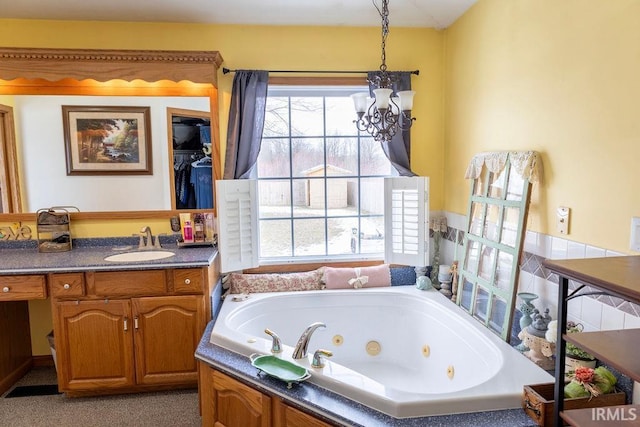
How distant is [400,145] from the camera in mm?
3168

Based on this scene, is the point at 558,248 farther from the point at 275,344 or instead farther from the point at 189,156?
the point at 189,156

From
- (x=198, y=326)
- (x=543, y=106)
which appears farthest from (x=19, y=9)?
(x=543, y=106)

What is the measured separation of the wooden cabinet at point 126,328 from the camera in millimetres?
2611

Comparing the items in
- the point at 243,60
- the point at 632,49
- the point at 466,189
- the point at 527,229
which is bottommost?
the point at 527,229

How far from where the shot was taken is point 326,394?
5.81ft

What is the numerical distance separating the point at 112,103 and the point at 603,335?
122 inches

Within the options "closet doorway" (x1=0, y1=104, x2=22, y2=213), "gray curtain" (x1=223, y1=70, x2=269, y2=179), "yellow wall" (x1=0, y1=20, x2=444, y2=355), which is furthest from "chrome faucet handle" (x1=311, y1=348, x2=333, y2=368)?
"closet doorway" (x1=0, y1=104, x2=22, y2=213)

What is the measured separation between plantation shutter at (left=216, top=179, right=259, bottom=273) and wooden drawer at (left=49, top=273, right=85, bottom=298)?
2.78 feet

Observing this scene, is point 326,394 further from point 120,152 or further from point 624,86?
point 120,152

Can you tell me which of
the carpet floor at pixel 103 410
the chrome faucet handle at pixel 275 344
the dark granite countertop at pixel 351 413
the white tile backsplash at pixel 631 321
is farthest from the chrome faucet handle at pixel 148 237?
the white tile backsplash at pixel 631 321

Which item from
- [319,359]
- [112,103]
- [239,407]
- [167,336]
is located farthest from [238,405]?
[112,103]

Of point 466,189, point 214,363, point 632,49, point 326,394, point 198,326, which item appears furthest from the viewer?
point 466,189

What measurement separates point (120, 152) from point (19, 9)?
1037 mm

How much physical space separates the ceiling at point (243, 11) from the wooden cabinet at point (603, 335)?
2077 millimetres
